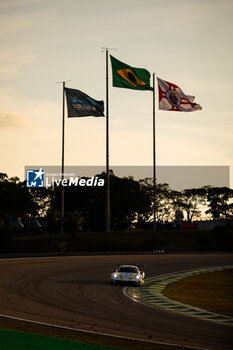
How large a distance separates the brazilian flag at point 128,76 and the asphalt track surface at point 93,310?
26379 millimetres

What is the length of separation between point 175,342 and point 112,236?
56883mm

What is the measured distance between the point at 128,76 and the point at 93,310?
41465mm

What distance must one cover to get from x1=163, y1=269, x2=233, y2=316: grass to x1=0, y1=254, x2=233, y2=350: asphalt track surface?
128 inches

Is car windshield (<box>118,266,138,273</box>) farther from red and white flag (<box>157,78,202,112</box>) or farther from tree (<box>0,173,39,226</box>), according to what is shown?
tree (<box>0,173,39,226</box>)

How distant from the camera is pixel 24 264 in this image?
4803 cm

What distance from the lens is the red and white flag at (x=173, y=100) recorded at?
207 ft

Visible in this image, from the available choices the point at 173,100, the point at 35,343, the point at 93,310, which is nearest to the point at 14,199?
the point at 173,100

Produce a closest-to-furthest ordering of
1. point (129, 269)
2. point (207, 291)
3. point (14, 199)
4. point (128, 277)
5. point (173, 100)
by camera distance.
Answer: point (207, 291) → point (128, 277) → point (129, 269) → point (173, 100) → point (14, 199)

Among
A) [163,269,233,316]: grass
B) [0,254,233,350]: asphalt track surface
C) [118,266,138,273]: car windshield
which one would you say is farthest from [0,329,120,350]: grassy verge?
[118,266,138,273]: car windshield

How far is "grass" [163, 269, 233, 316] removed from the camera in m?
26.1

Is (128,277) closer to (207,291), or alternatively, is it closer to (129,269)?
(129,269)

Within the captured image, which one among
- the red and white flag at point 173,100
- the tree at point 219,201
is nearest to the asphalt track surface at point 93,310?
the red and white flag at point 173,100

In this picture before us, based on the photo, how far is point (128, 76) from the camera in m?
60.3

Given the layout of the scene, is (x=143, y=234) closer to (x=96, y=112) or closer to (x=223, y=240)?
(x=223, y=240)
